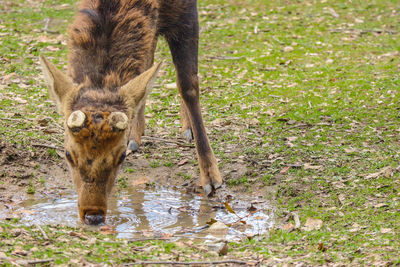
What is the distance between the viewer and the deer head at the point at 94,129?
4902mm

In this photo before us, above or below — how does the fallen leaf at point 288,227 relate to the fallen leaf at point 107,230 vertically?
below

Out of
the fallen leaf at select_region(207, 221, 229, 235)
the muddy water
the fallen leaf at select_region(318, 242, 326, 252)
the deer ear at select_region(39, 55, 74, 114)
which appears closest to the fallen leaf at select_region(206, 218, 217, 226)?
the muddy water

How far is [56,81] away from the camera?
5180 millimetres

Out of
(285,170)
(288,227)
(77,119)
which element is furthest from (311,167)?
(77,119)

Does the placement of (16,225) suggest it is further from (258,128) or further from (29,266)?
(258,128)

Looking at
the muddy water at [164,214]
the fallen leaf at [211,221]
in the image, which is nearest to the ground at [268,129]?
the muddy water at [164,214]

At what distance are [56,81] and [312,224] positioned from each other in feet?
8.36

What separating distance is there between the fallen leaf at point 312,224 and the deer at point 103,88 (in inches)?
56.0

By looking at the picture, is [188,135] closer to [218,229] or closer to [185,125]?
[185,125]

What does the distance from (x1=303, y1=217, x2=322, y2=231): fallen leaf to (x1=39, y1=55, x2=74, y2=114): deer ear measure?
238cm

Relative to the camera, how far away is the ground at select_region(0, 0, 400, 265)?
4.73m

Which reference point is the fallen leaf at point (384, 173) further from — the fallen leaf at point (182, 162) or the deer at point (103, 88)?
the fallen leaf at point (182, 162)

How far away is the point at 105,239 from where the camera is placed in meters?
4.76

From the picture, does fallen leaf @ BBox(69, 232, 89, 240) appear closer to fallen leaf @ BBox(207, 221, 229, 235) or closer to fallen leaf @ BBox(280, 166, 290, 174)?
fallen leaf @ BBox(207, 221, 229, 235)
